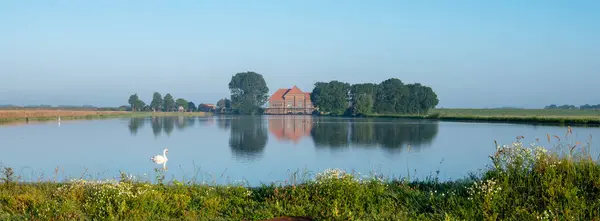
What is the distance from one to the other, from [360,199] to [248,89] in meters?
134

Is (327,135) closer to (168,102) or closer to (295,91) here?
(295,91)

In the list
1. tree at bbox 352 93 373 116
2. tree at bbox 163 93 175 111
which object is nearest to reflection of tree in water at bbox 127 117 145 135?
tree at bbox 352 93 373 116

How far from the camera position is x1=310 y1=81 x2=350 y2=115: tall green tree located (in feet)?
385

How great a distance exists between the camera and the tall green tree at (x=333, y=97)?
385 feet

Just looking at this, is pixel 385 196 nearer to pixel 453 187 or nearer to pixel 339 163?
pixel 453 187

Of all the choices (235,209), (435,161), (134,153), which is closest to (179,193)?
(235,209)

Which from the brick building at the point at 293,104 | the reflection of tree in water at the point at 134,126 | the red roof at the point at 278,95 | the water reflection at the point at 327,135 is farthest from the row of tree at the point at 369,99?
the water reflection at the point at 327,135

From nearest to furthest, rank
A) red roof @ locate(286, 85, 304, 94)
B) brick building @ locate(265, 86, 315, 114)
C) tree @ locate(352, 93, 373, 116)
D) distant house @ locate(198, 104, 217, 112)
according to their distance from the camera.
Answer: tree @ locate(352, 93, 373, 116) < brick building @ locate(265, 86, 315, 114) < red roof @ locate(286, 85, 304, 94) < distant house @ locate(198, 104, 217, 112)

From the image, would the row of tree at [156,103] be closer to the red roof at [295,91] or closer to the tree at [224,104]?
the tree at [224,104]

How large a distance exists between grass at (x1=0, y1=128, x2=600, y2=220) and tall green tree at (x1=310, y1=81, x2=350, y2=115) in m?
108

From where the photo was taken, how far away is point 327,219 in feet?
22.3

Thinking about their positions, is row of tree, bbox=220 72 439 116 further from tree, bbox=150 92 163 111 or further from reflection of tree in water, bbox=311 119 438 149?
reflection of tree in water, bbox=311 119 438 149

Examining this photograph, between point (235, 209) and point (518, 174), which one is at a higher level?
point (518, 174)

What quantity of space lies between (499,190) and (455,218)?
1.01m
